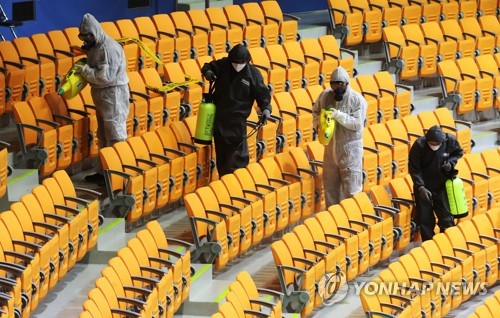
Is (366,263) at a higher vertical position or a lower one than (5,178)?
lower

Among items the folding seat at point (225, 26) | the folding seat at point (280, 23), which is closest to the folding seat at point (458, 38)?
the folding seat at point (280, 23)

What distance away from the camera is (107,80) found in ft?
17.7

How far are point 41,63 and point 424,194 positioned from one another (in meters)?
2.06

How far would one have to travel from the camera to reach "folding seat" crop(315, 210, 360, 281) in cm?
512

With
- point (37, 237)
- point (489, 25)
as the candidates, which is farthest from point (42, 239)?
point (489, 25)

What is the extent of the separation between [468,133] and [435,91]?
110 centimetres

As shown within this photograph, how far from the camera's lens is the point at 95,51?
544cm

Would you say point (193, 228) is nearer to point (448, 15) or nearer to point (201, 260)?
point (201, 260)

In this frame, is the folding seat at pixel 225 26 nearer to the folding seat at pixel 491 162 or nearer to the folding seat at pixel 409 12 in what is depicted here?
the folding seat at pixel 409 12

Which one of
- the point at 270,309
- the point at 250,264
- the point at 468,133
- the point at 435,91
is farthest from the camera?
the point at 435,91

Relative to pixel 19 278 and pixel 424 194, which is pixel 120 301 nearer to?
pixel 19 278

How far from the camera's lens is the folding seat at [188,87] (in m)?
6.19

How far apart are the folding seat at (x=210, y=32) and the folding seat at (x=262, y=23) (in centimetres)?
32

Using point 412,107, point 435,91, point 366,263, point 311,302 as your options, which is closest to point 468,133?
point 412,107
